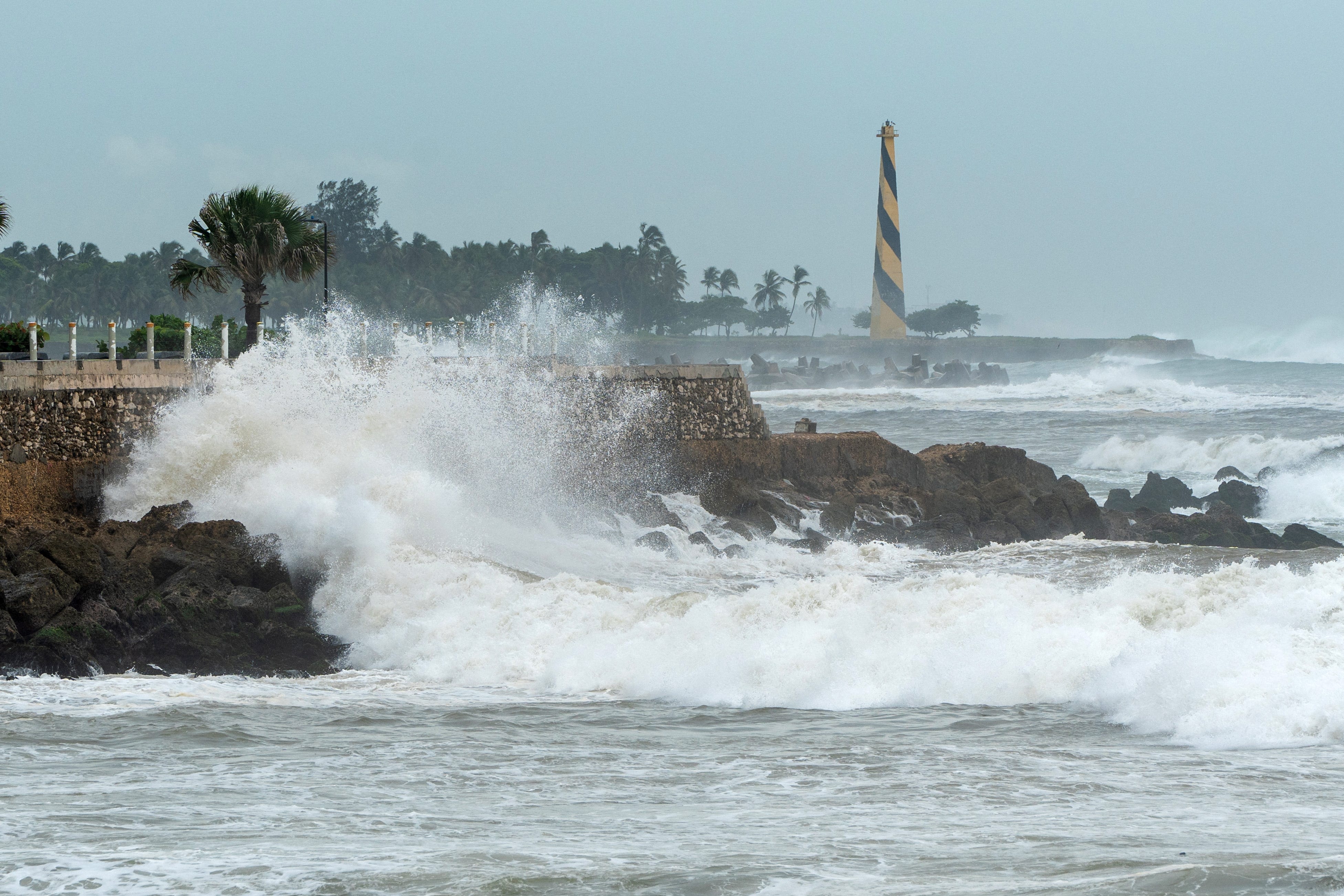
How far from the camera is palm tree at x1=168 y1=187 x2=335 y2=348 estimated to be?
2167 centimetres

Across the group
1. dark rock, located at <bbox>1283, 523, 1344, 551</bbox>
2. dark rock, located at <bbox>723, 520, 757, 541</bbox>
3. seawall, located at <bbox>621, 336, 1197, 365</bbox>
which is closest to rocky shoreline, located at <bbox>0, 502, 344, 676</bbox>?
dark rock, located at <bbox>723, 520, 757, 541</bbox>

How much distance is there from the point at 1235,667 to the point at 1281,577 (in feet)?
7.95

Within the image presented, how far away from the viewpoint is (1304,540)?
1991 cm

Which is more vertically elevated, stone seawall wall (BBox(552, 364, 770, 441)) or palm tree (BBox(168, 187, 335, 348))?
palm tree (BBox(168, 187, 335, 348))

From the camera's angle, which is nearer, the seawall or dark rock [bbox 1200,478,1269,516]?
dark rock [bbox 1200,478,1269,516]

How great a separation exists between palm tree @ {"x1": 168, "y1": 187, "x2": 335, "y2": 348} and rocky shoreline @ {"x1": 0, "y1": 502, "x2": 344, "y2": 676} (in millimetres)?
7626

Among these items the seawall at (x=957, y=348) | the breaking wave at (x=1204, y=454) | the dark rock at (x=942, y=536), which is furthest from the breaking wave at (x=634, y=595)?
the seawall at (x=957, y=348)

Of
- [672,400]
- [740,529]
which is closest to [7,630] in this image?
[740,529]

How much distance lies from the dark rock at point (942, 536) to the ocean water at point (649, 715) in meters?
0.45

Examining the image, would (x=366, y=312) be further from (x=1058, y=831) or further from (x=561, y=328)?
(x=1058, y=831)

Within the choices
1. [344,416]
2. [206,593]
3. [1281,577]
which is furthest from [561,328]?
[1281,577]

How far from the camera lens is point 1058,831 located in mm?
7070

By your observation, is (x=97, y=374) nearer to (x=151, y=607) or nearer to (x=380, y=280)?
(x=151, y=607)

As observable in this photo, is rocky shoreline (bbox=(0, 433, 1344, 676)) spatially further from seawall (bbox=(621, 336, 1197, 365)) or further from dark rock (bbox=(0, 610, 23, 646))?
seawall (bbox=(621, 336, 1197, 365))
